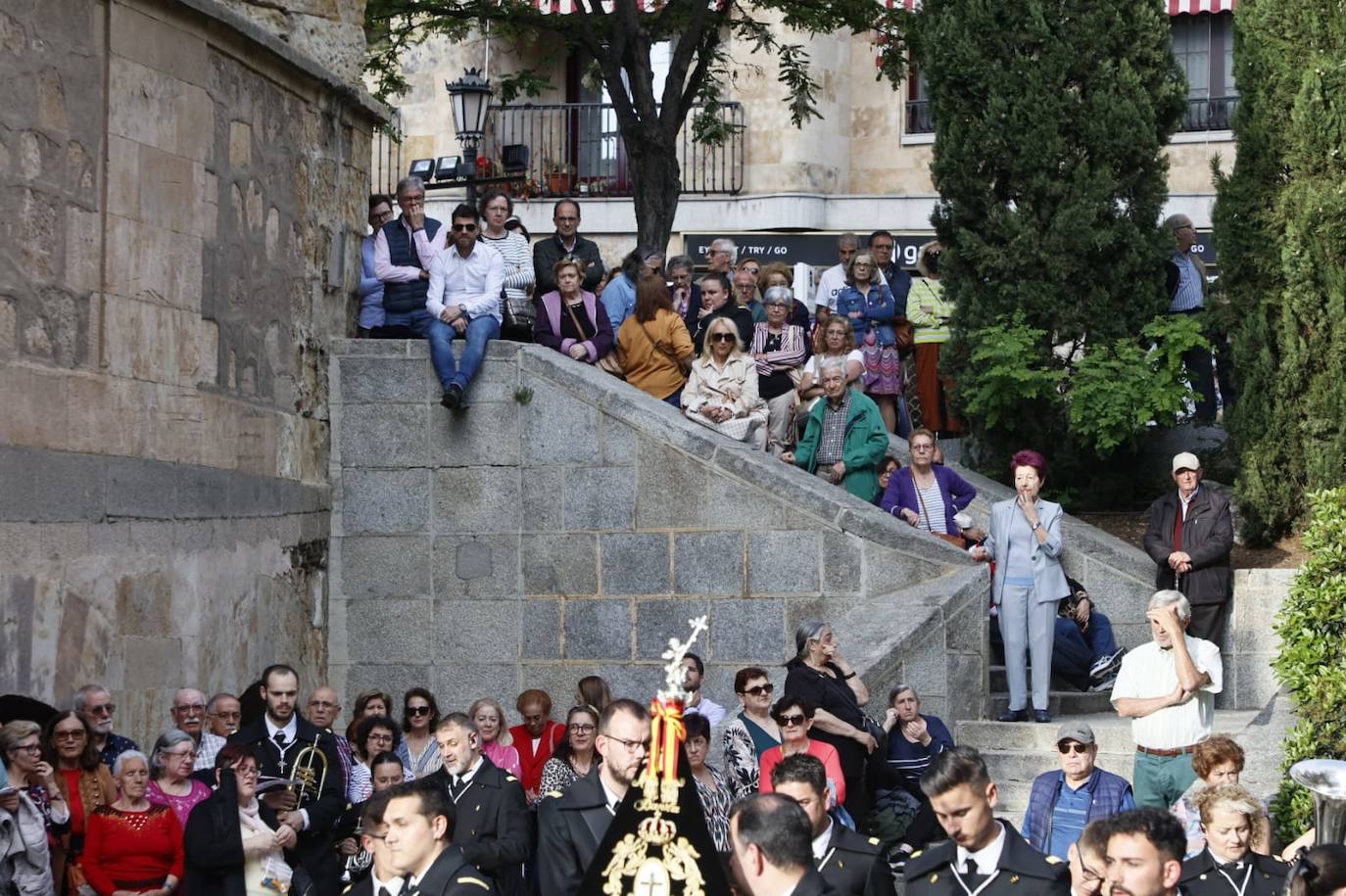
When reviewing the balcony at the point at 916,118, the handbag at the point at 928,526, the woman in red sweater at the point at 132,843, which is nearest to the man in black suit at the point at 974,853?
the woman in red sweater at the point at 132,843

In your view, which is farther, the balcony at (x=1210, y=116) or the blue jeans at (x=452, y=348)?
the balcony at (x=1210, y=116)

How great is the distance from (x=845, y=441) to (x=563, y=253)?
9.34 ft

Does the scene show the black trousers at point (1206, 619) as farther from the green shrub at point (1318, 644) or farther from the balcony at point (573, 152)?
the balcony at point (573, 152)

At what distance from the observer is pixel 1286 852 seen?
357 inches

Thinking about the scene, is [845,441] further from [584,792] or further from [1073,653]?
[584,792]

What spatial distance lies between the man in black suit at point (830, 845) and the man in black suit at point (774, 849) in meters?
1.12

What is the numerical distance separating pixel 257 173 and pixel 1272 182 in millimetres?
6554

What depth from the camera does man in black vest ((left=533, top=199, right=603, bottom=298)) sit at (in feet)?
51.2

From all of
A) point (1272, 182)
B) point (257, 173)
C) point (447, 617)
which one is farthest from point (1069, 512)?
point (257, 173)

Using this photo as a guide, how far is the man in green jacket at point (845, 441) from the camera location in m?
14.2

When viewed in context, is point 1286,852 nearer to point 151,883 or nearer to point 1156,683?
point 1156,683

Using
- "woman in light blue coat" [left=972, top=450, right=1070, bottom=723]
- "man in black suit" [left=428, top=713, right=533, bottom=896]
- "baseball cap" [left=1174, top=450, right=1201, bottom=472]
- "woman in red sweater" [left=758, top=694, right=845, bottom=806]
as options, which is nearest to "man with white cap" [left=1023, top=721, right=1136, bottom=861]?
"woman in red sweater" [left=758, top=694, right=845, bottom=806]

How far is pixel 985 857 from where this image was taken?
23.7 feet

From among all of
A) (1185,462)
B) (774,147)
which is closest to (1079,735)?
(1185,462)
